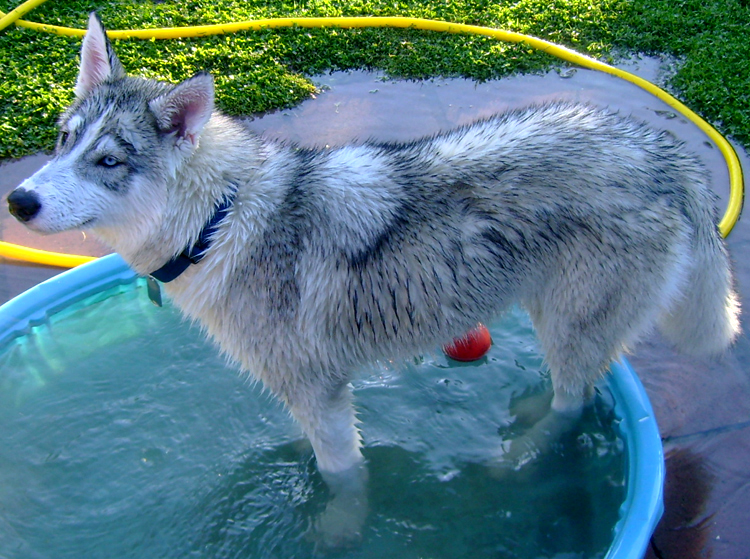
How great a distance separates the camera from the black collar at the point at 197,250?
96.7 inches

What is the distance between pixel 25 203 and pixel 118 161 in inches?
13.9

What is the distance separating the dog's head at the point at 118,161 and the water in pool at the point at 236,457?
145 centimetres

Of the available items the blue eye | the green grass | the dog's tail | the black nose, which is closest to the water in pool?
the dog's tail

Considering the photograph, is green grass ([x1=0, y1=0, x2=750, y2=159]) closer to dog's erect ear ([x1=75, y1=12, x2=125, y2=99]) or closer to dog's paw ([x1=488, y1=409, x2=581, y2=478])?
dog's erect ear ([x1=75, y1=12, x2=125, y2=99])

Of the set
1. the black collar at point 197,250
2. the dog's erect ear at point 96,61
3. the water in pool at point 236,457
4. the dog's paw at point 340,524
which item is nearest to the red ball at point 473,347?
the water in pool at point 236,457

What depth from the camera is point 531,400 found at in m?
3.64

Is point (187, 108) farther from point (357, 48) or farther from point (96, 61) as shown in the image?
point (357, 48)

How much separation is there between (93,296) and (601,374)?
318 cm

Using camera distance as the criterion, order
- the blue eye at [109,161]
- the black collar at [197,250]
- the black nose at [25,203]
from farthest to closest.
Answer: the black collar at [197,250] < the blue eye at [109,161] < the black nose at [25,203]

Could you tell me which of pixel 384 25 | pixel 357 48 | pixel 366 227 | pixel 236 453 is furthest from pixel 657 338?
pixel 384 25

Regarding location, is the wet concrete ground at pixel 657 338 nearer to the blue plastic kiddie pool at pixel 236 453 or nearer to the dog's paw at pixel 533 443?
the blue plastic kiddie pool at pixel 236 453

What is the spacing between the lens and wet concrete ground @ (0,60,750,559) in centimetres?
305

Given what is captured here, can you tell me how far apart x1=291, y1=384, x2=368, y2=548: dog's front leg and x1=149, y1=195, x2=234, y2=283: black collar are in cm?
78

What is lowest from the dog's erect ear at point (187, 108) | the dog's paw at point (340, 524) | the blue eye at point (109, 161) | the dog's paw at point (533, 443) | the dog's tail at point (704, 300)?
the dog's paw at point (340, 524)
